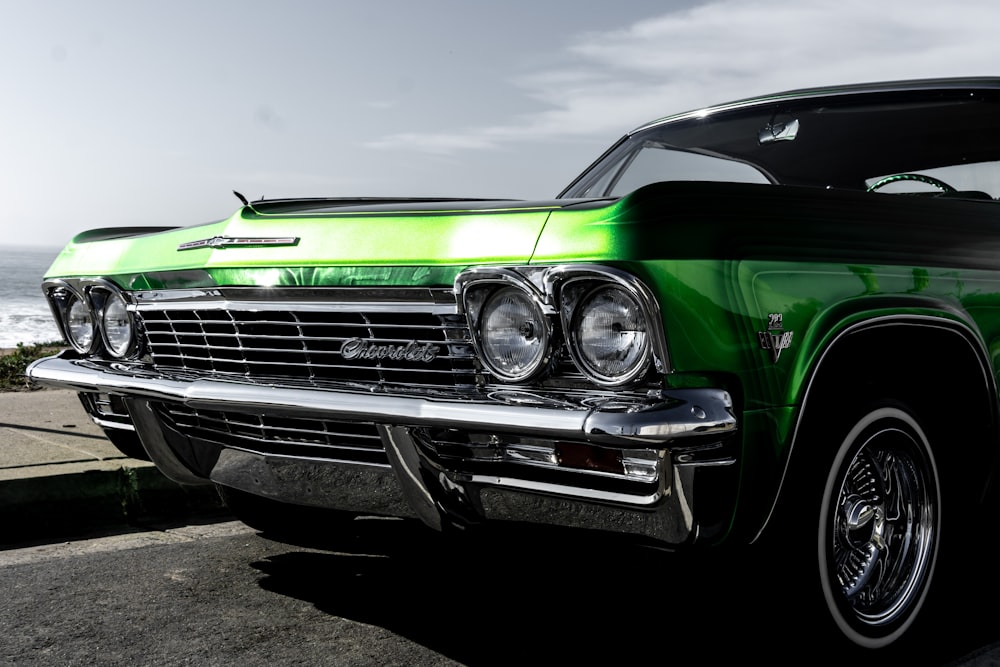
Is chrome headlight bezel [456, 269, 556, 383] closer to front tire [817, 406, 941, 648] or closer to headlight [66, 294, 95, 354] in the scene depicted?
front tire [817, 406, 941, 648]

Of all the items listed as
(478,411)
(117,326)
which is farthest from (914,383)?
(117,326)

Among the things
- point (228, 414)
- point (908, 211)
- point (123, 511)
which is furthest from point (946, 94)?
point (123, 511)

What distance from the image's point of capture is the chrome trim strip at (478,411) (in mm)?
2207

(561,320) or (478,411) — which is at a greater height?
(561,320)

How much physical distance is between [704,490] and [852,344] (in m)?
0.65

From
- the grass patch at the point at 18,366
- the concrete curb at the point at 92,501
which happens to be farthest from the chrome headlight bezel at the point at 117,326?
the grass patch at the point at 18,366

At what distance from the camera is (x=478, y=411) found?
242 cm

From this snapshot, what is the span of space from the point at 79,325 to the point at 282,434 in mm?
1209

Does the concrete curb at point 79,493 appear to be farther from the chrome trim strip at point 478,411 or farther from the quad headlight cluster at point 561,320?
the quad headlight cluster at point 561,320

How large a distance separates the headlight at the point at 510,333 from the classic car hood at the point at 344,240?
10cm

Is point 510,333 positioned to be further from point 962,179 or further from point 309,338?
point 962,179

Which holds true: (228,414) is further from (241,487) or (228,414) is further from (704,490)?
(704,490)

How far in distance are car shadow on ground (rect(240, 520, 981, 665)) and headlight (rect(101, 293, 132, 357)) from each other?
2.93 ft

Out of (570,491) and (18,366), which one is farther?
(18,366)
